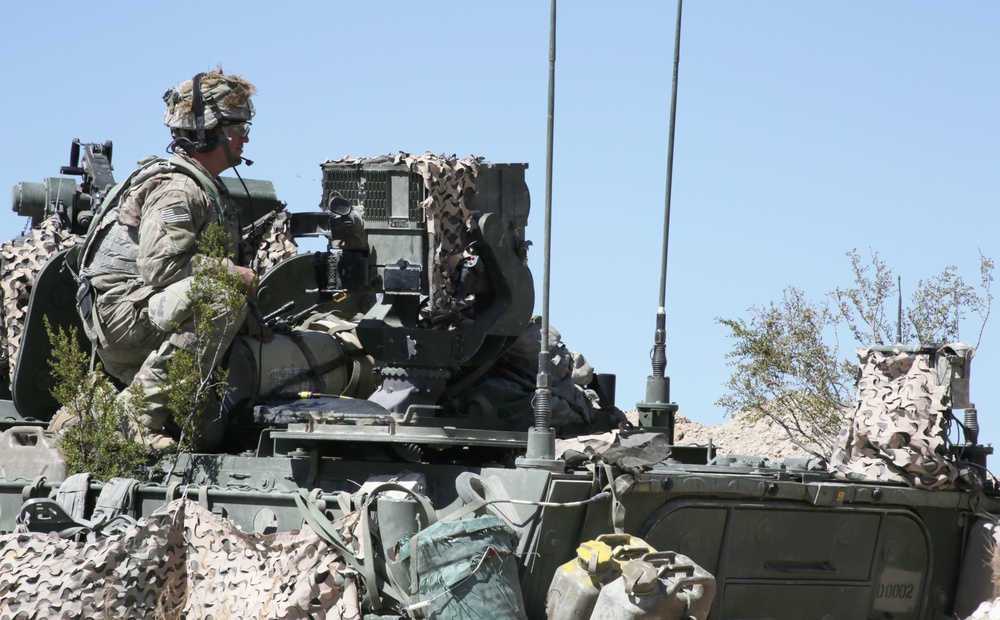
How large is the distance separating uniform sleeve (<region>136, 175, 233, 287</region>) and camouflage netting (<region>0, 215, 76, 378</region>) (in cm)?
217

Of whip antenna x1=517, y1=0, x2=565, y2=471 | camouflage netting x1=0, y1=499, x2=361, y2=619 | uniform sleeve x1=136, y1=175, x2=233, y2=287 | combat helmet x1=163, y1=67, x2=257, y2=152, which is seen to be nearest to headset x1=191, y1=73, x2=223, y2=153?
combat helmet x1=163, y1=67, x2=257, y2=152

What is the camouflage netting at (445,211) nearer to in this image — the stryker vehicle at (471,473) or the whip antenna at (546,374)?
the stryker vehicle at (471,473)

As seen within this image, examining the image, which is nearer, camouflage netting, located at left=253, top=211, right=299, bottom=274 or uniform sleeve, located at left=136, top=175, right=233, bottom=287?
uniform sleeve, located at left=136, top=175, right=233, bottom=287

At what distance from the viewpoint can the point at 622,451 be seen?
25.4ft

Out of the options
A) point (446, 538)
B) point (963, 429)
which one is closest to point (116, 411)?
point (446, 538)

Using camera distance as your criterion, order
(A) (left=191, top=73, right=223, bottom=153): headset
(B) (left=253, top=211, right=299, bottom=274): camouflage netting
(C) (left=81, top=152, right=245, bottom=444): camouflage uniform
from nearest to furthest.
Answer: (C) (left=81, top=152, right=245, bottom=444): camouflage uniform → (A) (left=191, top=73, right=223, bottom=153): headset → (B) (left=253, top=211, right=299, bottom=274): camouflage netting

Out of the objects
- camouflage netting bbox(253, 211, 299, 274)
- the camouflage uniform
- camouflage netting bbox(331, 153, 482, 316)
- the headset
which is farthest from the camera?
camouflage netting bbox(253, 211, 299, 274)

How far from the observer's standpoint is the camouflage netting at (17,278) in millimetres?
11453

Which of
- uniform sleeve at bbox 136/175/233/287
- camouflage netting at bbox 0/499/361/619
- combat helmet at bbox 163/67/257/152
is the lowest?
camouflage netting at bbox 0/499/361/619

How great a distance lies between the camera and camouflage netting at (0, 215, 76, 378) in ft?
37.6

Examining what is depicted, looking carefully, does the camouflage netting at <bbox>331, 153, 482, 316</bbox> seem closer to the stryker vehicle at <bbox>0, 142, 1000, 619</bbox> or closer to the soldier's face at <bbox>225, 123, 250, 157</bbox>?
the stryker vehicle at <bbox>0, 142, 1000, 619</bbox>

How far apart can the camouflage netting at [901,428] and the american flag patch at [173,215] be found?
3.91 metres

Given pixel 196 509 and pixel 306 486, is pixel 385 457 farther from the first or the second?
pixel 196 509

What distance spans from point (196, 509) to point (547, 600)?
1.75 meters
